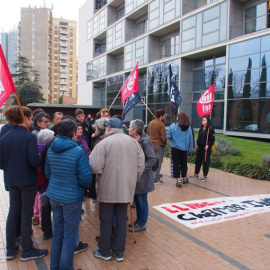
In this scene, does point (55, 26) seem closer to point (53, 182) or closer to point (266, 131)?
point (266, 131)

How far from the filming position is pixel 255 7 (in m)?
18.7

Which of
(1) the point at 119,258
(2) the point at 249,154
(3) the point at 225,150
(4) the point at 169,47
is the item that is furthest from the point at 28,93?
(1) the point at 119,258

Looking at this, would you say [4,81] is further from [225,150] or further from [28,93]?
[28,93]

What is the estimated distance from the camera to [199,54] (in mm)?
21656

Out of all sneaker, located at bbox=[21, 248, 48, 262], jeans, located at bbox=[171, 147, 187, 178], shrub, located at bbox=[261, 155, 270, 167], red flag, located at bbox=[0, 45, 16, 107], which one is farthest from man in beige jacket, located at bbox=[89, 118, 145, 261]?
shrub, located at bbox=[261, 155, 270, 167]

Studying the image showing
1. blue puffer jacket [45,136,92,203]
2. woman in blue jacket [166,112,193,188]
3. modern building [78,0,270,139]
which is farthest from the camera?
modern building [78,0,270,139]

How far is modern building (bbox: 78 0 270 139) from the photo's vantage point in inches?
690

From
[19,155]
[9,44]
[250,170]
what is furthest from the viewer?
[9,44]

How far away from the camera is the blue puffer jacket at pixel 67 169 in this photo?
3.14 meters

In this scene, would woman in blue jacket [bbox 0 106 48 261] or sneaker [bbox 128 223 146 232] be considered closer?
woman in blue jacket [bbox 0 106 48 261]

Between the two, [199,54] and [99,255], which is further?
[199,54]

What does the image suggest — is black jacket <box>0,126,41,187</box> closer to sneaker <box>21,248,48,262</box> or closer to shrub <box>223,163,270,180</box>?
sneaker <box>21,248,48,262</box>

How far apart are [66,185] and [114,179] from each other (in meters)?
0.62

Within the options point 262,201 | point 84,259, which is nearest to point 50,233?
point 84,259
